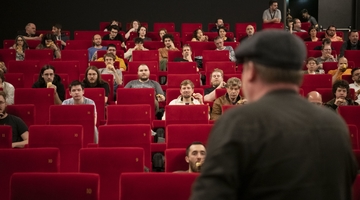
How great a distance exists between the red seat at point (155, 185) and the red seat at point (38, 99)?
3.38 m

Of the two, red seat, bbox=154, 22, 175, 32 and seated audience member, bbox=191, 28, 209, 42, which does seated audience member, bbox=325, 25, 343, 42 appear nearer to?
seated audience member, bbox=191, 28, 209, 42

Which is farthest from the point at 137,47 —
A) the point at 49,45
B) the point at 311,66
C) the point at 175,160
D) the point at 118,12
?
the point at 175,160

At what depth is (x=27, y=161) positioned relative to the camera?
3705 millimetres

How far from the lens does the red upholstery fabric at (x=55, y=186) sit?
2.86m

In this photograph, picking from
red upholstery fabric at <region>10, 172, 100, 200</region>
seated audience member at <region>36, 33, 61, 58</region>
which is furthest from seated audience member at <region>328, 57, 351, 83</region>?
red upholstery fabric at <region>10, 172, 100, 200</region>

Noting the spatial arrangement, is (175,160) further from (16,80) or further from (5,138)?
(16,80)

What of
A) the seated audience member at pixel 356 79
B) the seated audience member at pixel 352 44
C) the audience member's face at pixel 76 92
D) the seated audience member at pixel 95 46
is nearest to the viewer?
the audience member's face at pixel 76 92

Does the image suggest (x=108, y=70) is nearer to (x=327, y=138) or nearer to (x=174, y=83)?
(x=174, y=83)

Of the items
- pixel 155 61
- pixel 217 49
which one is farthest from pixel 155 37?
pixel 155 61

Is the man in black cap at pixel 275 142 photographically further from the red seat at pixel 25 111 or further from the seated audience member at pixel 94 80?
the seated audience member at pixel 94 80

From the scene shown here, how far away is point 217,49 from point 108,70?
2280mm

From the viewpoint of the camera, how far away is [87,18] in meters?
12.3

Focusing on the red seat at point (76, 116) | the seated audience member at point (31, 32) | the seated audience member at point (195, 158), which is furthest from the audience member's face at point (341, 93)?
the seated audience member at point (31, 32)

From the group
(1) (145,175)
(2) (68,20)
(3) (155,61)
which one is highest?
(2) (68,20)
